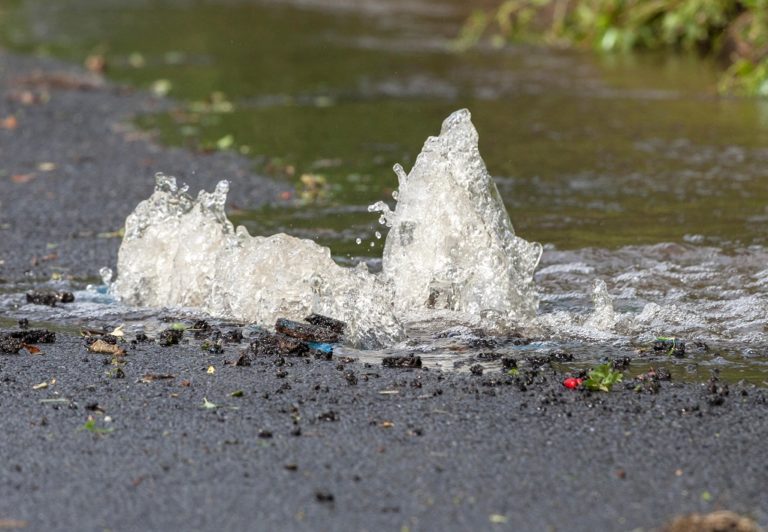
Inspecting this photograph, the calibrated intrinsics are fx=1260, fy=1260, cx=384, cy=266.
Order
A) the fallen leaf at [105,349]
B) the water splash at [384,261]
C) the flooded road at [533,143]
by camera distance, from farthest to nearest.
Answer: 1. the flooded road at [533,143]
2. the water splash at [384,261]
3. the fallen leaf at [105,349]

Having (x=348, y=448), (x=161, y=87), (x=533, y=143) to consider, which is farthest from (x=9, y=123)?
(x=348, y=448)

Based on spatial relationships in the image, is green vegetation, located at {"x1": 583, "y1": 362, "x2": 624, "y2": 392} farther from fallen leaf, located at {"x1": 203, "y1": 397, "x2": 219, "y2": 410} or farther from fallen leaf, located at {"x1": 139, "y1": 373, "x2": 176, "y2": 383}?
fallen leaf, located at {"x1": 139, "y1": 373, "x2": 176, "y2": 383}

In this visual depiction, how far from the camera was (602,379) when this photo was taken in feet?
17.1

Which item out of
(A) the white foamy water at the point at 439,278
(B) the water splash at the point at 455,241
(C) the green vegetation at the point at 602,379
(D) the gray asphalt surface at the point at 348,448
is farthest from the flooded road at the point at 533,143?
(D) the gray asphalt surface at the point at 348,448

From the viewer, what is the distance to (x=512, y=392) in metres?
5.18

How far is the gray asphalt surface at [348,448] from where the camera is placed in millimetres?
4070

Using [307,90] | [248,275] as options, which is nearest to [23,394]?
[248,275]

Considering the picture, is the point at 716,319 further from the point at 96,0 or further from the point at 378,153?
Answer: the point at 96,0

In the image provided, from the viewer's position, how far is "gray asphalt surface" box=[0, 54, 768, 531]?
4.07m

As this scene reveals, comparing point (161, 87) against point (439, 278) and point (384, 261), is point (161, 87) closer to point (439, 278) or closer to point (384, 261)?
point (384, 261)

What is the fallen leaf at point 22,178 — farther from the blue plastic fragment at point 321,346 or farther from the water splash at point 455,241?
the blue plastic fragment at point 321,346

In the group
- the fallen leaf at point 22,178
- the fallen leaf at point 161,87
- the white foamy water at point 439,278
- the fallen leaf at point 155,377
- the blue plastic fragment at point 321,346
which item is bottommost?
the fallen leaf at point 155,377

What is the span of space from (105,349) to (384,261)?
1777 millimetres

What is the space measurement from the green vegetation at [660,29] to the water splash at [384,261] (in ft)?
26.3
